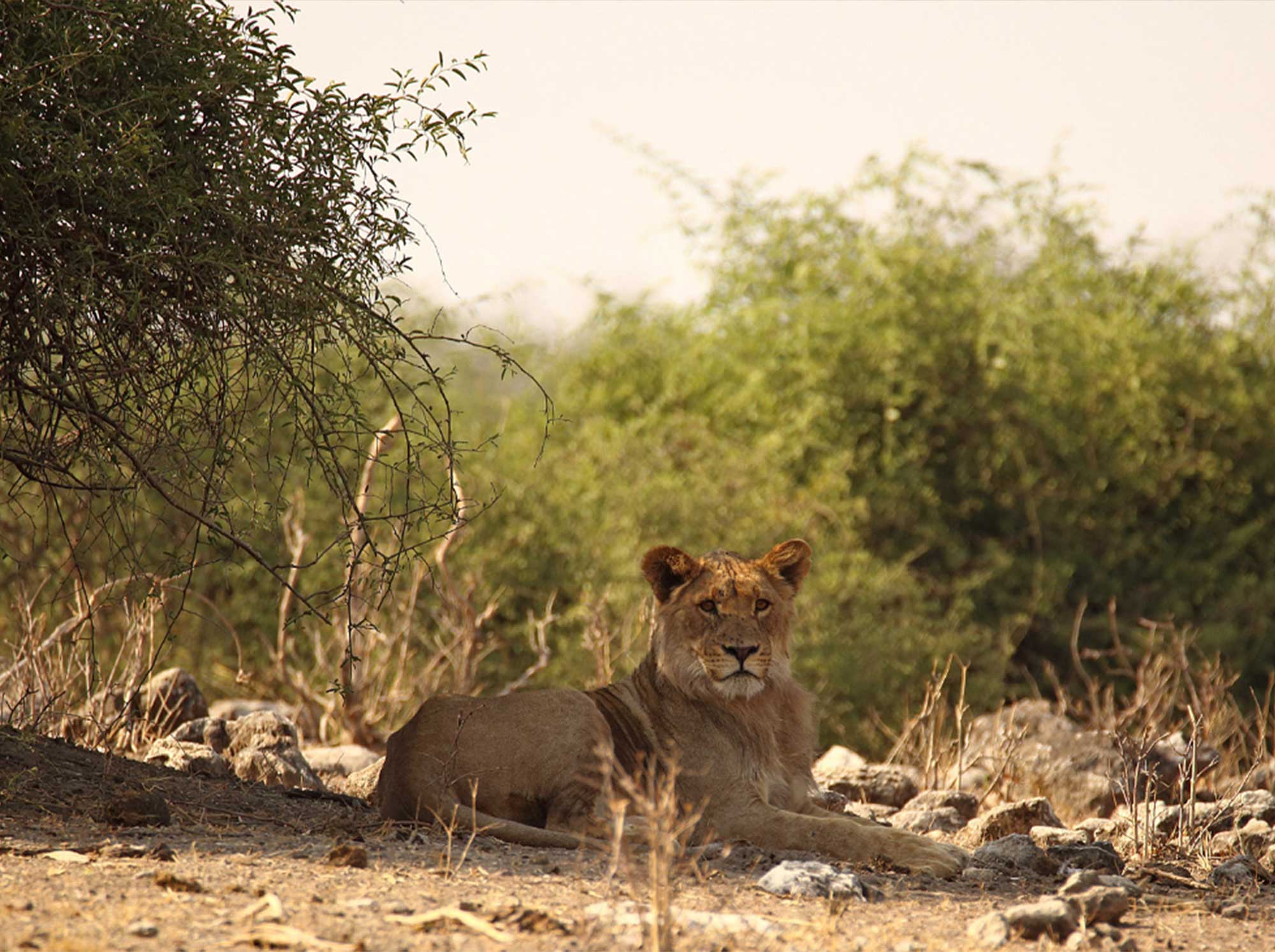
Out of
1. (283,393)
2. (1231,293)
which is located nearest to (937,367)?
(1231,293)

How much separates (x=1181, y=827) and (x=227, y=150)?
514cm

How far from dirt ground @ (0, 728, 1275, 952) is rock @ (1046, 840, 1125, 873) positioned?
0.81 feet

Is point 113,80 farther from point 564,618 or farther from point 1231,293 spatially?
point 1231,293

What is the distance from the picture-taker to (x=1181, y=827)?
7023 millimetres

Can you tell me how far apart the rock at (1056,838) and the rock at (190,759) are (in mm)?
3892

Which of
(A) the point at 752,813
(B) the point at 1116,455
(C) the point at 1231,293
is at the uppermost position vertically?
(C) the point at 1231,293

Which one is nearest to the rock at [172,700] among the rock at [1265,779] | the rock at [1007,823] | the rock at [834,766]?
the rock at [834,766]

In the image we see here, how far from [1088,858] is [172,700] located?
19.5 feet

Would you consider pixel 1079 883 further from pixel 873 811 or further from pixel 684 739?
pixel 873 811

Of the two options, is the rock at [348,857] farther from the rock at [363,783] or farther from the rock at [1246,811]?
the rock at [1246,811]

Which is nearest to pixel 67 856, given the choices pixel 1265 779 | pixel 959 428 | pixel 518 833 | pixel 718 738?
pixel 518 833

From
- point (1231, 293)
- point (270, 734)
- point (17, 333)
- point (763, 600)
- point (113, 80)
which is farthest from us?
point (1231, 293)

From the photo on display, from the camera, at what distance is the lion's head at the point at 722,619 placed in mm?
6742

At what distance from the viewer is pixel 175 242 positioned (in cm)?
594
